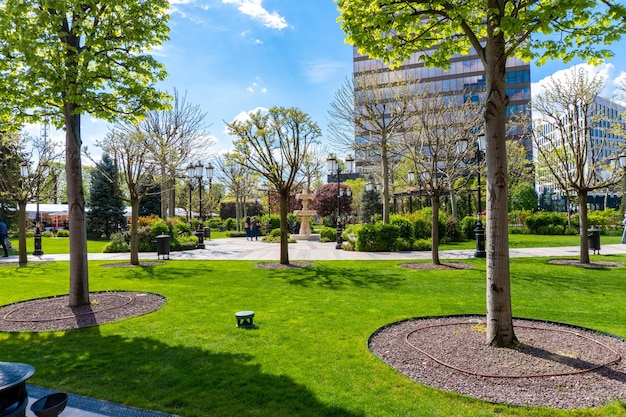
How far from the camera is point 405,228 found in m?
18.0

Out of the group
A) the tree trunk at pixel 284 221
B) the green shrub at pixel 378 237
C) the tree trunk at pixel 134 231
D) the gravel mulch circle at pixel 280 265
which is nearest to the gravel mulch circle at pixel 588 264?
the green shrub at pixel 378 237

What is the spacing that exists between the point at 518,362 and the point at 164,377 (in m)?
3.69

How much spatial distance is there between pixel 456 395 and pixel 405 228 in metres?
14.9

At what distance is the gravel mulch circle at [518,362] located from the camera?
138 inches

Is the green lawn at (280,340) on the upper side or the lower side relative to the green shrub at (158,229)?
lower

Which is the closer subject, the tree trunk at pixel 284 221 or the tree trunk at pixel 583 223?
the tree trunk at pixel 583 223

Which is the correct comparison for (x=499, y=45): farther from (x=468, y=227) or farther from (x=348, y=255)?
(x=468, y=227)

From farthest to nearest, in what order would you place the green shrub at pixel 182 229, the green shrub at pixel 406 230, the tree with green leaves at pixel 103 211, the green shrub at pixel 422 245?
the tree with green leaves at pixel 103 211, the green shrub at pixel 182 229, the green shrub at pixel 406 230, the green shrub at pixel 422 245

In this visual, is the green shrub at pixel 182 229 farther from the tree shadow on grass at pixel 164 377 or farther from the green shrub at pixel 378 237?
the tree shadow on grass at pixel 164 377

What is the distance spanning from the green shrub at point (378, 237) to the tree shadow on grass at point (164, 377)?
1249 centimetres

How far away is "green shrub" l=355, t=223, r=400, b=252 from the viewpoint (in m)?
17.2

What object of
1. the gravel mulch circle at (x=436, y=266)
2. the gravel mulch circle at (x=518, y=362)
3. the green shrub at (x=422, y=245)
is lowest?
the gravel mulch circle at (x=518, y=362)

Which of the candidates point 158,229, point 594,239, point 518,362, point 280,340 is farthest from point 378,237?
point 518,362

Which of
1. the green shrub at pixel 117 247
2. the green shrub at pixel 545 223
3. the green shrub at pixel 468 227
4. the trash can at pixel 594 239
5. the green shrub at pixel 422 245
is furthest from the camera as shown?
the green shrub at pixel 545 223
